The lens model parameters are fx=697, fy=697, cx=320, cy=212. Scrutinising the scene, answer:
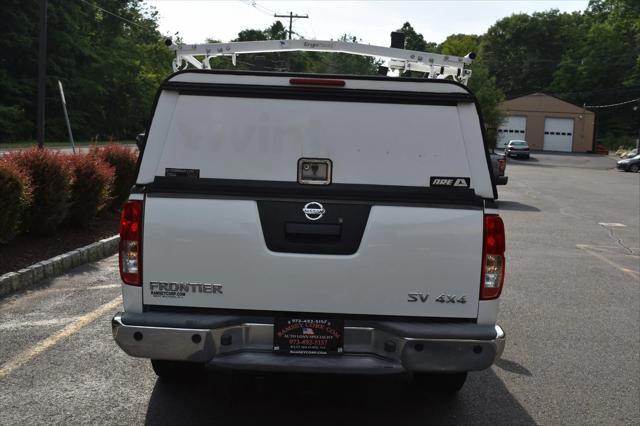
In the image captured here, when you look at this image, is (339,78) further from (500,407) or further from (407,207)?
(500,407)

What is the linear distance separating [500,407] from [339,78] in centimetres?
243

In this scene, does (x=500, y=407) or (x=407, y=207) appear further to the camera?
(x=500, y=407)

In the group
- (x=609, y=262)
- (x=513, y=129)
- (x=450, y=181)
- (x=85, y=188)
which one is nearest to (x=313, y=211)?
(x=450, y=181)

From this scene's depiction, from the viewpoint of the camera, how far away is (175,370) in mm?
4707

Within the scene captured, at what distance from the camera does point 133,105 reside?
57969 mm

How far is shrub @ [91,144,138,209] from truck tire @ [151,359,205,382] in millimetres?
8149

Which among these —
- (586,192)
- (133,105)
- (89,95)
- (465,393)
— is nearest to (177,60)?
(465,393)

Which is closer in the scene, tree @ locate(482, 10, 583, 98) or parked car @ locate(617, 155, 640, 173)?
parked car @ locate(617, 155, 640, 173)

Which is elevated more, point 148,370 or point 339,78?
point 339,78

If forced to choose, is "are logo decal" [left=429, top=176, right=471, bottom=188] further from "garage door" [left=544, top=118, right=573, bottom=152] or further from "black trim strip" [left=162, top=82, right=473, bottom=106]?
"garage door" [left=544, top=118, right=573, bottom=152]

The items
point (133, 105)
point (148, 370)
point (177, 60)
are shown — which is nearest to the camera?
point (148, 370)

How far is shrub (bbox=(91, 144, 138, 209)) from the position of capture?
1262 centimetres

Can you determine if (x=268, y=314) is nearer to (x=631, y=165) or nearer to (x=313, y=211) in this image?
(x=313, y=211)

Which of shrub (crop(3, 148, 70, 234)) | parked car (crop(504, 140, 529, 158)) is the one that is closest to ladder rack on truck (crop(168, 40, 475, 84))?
shrub (crop(3, 148, 70, 234))
